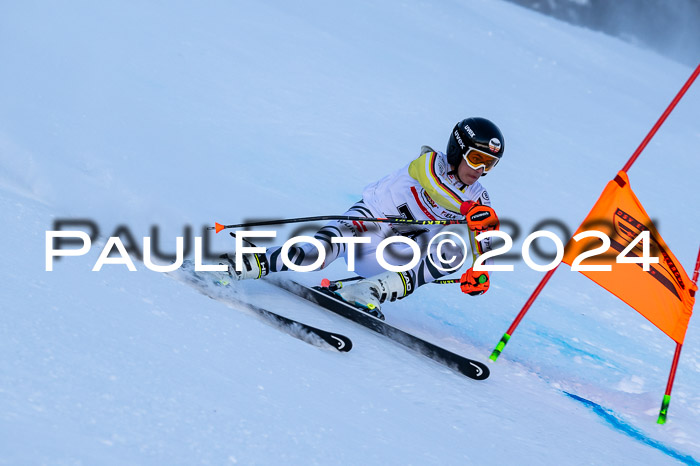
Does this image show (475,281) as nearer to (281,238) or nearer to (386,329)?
(386,329)

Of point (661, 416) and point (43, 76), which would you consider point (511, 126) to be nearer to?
point (43, 76)

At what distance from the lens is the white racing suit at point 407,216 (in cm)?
393

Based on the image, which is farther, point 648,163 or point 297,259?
point 648,163

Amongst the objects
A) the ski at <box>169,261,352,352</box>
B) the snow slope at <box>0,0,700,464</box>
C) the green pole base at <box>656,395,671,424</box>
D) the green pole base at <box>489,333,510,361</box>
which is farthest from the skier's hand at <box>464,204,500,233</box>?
the green pole base at <box>656,395,671,424</box>

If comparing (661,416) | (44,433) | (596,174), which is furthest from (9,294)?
(596,174)

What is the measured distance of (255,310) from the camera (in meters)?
3.36

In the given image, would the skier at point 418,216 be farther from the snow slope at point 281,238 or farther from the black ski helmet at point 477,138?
the snow slope at point 281,238

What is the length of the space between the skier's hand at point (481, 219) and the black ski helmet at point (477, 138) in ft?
0.83

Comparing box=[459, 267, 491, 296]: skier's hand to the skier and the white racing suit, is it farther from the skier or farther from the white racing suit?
the white racing suit

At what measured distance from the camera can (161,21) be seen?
9883mm

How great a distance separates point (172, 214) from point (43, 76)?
8.70ft

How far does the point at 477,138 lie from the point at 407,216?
58 cm

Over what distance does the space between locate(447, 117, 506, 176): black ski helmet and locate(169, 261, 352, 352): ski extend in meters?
1.14

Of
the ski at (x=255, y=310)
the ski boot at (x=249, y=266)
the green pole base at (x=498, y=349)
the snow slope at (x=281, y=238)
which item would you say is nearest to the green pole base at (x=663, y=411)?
the snow slope at (x=281, y=238)
